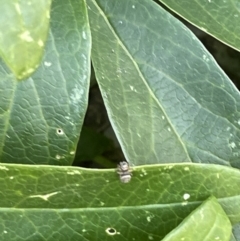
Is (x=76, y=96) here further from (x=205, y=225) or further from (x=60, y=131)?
(x=205, y=225)

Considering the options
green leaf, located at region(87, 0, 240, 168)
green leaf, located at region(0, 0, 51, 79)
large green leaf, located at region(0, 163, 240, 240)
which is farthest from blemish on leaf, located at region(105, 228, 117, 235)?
green leaf, located at region(0, 0, 51, 79)

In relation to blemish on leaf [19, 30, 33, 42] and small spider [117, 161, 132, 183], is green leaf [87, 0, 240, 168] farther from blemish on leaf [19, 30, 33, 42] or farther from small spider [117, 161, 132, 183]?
blemish on leaf [19, 30, 33, 42]

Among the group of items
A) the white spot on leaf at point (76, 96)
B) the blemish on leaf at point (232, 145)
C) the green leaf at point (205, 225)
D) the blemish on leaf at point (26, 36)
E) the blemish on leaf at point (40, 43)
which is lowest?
the green leaf at point (205, 225)

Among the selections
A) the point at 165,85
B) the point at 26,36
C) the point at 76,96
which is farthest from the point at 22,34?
the point at 165,85

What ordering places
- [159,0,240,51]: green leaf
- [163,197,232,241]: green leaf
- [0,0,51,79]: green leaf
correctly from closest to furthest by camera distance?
[0,0,51,79]: green leaf < [163,197,232,241]: green leaf < [159,0,240,51]: green leaf

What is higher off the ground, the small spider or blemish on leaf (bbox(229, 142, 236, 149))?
blemish on leaf (bbox(229, 142, 236, 149))

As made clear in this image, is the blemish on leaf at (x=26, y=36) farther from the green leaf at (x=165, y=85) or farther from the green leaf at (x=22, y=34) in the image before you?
the green leaf at (x=165, y=85)

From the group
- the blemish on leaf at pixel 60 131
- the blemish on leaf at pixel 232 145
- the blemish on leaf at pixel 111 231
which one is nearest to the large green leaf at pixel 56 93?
the blemish on leaf at pixel 60 131
